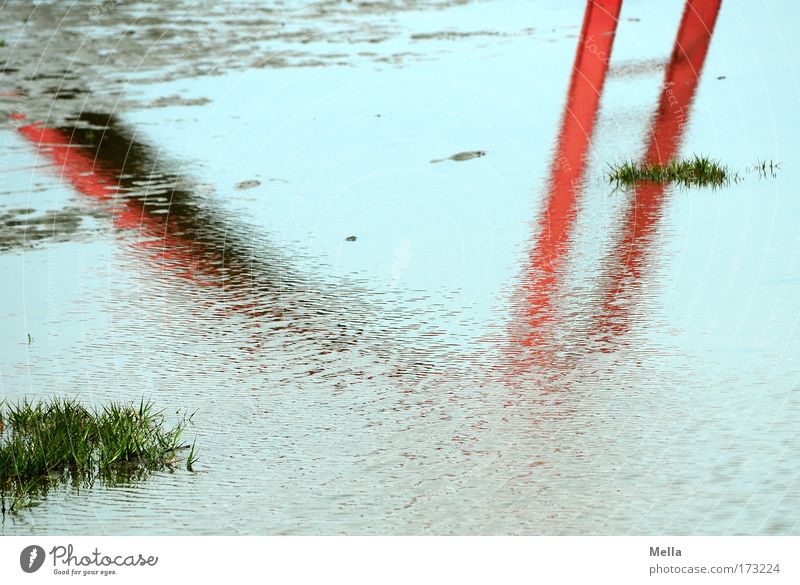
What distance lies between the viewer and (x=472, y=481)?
475 cm

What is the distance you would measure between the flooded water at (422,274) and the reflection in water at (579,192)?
1.0 inches

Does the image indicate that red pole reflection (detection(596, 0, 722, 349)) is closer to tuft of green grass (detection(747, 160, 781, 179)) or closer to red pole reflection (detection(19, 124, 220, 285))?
tuft of green grass (detection(747, 160, 781, 179))

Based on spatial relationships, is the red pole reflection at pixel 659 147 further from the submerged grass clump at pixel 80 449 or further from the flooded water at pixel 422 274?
the submerged grass clump at pixel 80 449

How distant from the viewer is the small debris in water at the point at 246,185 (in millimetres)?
8883

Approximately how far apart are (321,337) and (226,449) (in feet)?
4.40

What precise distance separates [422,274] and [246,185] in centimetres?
211

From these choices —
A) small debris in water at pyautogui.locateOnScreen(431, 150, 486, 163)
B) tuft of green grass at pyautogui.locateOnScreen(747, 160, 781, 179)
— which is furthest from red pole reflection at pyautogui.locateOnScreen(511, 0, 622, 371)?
tuft of green grass at pyautogui.locateOnScreen(747, 160, 781, 179)

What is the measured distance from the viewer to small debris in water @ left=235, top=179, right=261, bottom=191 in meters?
8.88

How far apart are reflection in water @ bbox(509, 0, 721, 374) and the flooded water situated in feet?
0.08

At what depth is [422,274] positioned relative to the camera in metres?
7.22

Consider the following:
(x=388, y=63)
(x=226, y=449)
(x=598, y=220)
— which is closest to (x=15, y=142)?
(x=388, y=63)
